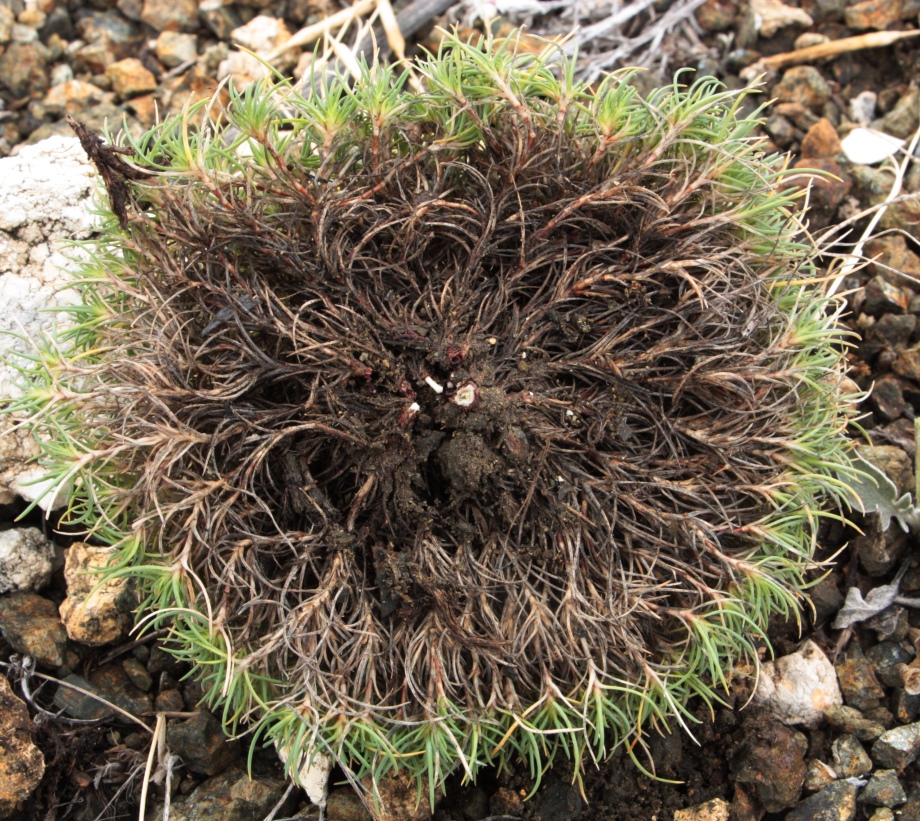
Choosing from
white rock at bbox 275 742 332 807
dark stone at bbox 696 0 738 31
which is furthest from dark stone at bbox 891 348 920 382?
white rock at bbox 275 742 332 807

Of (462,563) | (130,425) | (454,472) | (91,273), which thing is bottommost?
(462,563)

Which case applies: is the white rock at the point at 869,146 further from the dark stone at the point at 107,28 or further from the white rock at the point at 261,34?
the dark stone at the point at 107,28

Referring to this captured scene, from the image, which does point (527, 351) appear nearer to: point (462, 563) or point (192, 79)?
point (462, 563)

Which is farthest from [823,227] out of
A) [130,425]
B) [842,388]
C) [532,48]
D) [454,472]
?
[130,425]

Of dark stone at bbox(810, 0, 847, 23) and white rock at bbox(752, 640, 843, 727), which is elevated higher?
dark stone at bbox(810, 0, 847, 23)

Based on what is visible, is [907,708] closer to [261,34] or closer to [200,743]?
[200,743]

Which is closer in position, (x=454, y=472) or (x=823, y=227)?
(x=454, y=472)

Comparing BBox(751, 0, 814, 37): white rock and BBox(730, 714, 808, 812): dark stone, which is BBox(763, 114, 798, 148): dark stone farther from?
BBox(730, 714, 808, 812): dark stone
